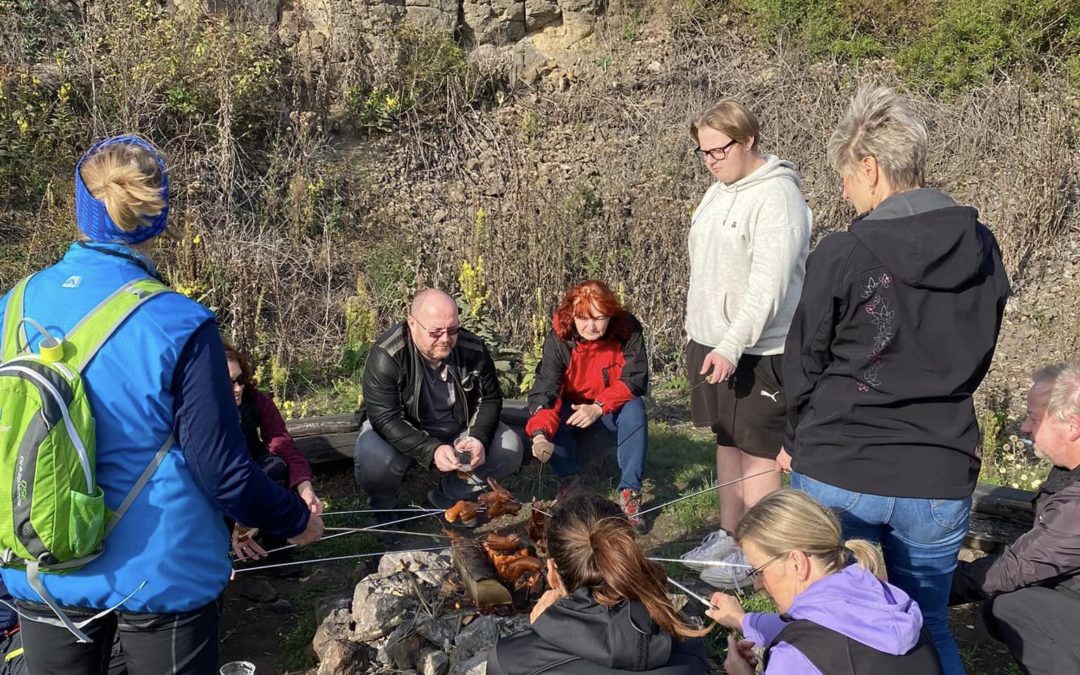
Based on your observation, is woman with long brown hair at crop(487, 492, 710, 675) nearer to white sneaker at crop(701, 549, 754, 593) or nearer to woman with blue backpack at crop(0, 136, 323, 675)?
woman with blue backpack at crop(0, 136, 323, 675)

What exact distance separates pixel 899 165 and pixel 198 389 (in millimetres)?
2037

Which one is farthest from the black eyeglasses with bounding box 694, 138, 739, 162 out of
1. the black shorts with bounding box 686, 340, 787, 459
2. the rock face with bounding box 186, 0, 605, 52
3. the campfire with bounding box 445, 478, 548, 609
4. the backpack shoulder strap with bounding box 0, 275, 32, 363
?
the rock face with bounding box 186, 0, 605, 52

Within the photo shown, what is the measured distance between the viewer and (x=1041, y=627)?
2953 mm

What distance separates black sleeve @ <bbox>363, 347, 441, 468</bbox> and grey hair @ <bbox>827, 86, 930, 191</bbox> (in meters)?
2.73

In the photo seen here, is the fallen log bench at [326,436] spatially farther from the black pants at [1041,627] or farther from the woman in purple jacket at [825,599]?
the woman in purple jacket at [825,599]

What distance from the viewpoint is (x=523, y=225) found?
7863mm

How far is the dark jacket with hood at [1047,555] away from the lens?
9.45 feet

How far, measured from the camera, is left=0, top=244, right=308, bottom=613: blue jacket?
2.07 meters

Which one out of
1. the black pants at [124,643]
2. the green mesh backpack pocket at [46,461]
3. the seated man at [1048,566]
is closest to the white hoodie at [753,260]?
the seated man at [1048,566]

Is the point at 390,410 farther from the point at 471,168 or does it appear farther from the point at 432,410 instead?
the point at 471,168

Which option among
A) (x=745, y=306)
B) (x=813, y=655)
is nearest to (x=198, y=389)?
(x=813, y=655)

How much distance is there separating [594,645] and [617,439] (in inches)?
111

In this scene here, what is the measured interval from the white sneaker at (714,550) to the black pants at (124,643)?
2.56 metres

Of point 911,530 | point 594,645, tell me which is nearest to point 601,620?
point 594,645
